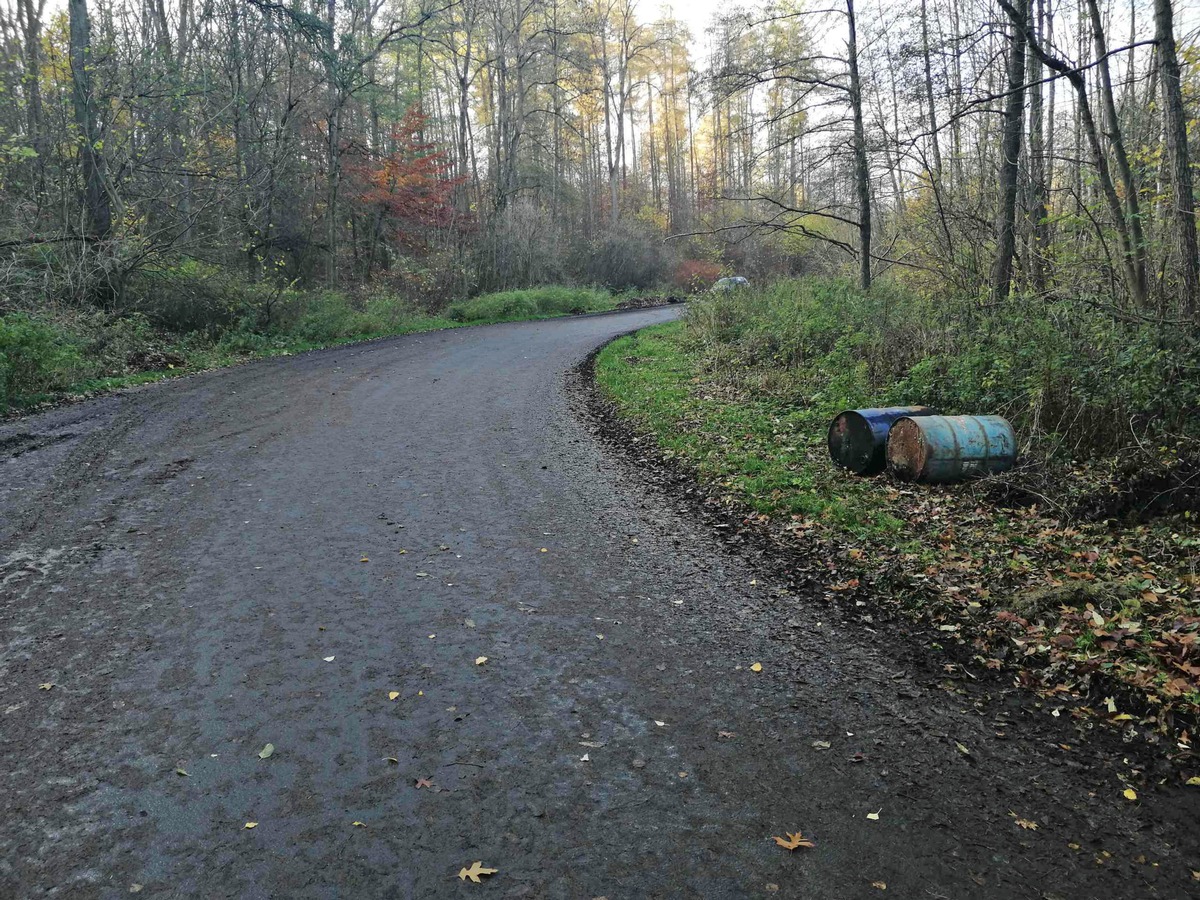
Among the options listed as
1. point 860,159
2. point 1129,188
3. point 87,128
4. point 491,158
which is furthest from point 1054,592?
point 491,158

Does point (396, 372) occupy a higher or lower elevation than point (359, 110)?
lower

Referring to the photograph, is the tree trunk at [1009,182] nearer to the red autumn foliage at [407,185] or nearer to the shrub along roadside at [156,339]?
the shrub along roadside at [156,339]

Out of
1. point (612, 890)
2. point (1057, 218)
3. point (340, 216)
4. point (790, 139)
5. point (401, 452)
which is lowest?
point (612, 890)

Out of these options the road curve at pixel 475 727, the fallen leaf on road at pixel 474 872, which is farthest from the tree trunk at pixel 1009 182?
the fallen leaf on road at pixel 474 872

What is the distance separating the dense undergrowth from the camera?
14.3 feet

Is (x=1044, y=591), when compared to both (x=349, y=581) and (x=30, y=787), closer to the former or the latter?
(x=349, y=581)

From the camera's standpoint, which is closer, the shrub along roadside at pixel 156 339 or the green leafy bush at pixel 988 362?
the green leafy bush at pixel 988 362

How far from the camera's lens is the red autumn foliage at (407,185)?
26000 millimetres

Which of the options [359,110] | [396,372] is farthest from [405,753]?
[359,110]

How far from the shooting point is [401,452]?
8.69 meters

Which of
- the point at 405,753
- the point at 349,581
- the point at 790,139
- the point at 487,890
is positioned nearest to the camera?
the point at 487,890

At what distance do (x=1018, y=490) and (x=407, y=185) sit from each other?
80.1ft

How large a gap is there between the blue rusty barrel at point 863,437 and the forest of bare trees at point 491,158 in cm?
253

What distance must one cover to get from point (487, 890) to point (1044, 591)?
390 centimetres
